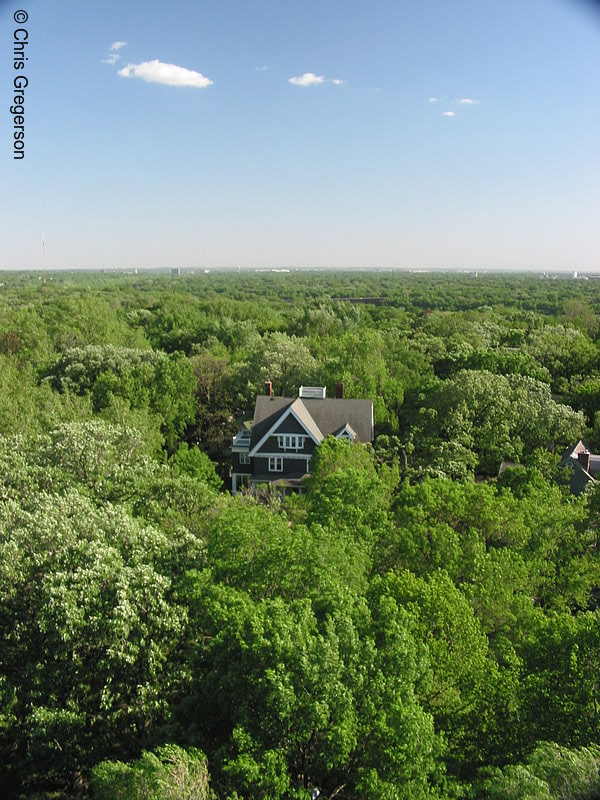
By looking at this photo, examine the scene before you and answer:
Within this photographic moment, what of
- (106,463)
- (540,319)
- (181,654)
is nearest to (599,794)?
(181,654)

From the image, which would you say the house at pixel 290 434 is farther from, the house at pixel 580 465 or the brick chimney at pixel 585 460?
the brick chimney at pixel 585 460

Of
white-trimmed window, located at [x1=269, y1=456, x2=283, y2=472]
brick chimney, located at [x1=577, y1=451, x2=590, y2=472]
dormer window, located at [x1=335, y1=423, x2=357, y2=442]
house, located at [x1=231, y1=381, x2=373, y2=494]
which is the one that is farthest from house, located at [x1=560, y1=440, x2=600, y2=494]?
white-trimmed window, located at [x1=269, y1=456, x2=283, y2=472]

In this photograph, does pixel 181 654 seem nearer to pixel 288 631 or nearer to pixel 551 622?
pixel 288 631

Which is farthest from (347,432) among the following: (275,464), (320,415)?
(275,464)

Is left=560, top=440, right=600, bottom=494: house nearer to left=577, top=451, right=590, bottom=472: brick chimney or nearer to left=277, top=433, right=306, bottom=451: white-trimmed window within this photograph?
left=577, top=451, right=590, bottom=472: brick chimney

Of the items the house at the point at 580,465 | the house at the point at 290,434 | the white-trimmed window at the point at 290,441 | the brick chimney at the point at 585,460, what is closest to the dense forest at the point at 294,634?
the house at the point at 580,465

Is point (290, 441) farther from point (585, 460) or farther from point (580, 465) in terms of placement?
point (585, 460)
